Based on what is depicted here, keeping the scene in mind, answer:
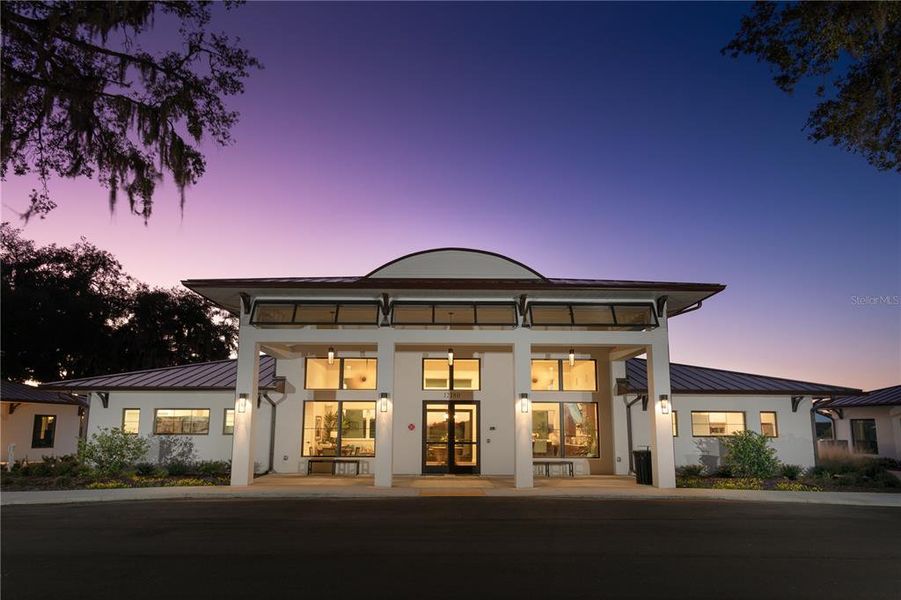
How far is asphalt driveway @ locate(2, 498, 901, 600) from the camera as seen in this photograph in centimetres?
677

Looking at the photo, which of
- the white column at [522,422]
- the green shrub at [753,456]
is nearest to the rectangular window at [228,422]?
the white column at [522,422]

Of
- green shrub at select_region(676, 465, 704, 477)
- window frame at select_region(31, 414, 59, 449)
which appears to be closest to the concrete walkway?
green shrub at select_region(676, 465, 704, 477)

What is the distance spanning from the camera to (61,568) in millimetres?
7578

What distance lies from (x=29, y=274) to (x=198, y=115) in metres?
33.4

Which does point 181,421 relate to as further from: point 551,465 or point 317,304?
point 551,465

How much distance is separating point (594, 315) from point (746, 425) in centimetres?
768

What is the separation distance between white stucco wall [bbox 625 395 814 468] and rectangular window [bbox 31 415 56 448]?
25.1 metres

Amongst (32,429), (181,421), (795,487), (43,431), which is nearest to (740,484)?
(795,487)

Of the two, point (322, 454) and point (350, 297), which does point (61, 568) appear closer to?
point (350, 297)

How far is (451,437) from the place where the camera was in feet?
66.4

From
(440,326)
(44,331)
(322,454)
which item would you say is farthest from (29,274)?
(440,326)

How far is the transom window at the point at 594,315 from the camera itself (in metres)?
17.0

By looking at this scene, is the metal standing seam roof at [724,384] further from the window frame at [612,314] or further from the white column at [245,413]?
the white column at [245,413]

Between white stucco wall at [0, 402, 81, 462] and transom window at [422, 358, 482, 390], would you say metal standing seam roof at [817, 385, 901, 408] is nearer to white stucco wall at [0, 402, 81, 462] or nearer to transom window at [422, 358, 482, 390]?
transom window at [422, 358, 482, 390]
